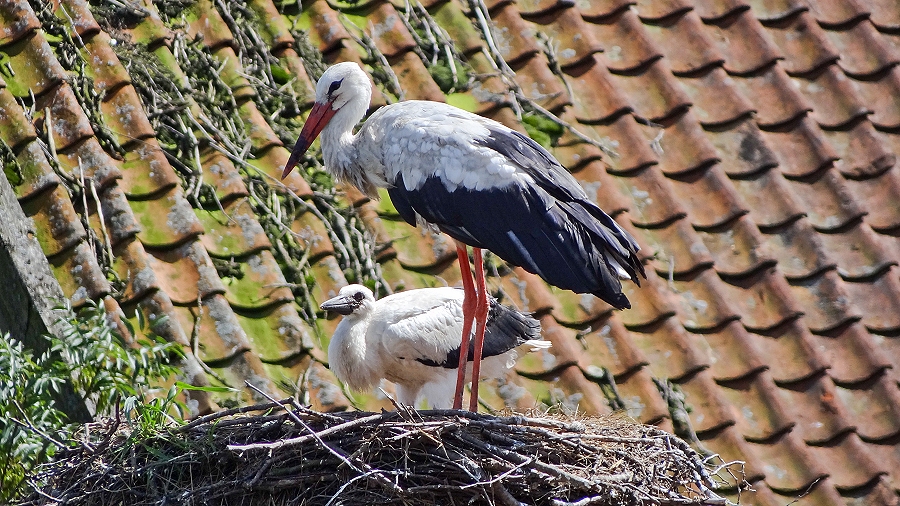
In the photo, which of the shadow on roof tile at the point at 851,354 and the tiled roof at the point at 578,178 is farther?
the shadow on roof tile at the point at 851,354

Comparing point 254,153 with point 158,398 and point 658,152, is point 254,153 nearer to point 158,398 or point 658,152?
point 158,398

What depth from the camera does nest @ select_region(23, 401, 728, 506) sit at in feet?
12.2

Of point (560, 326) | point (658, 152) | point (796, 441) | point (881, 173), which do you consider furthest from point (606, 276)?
point (881, 173)

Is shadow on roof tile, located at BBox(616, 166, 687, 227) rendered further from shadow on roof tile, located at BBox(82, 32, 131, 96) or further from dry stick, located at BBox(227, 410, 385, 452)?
shadow on roof tile, located at BBox(82, 32, 131, 96)

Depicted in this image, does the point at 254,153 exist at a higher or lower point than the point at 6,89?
A: lower

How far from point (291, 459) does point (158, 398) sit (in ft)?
1.76

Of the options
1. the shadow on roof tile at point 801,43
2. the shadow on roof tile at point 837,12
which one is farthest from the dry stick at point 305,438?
the shadow on roof tile at point 837,12

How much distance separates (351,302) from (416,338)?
1.10ft

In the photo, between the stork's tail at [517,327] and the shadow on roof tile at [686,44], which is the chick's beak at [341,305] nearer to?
the stork's tail at [517,327]

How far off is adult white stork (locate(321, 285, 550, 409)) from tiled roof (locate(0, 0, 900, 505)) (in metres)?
0.12

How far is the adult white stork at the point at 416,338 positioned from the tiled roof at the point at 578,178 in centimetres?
12

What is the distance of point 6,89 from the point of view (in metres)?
4.86

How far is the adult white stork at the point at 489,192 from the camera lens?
4.10 metres

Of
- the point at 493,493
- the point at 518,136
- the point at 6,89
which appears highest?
the point at 6,89
